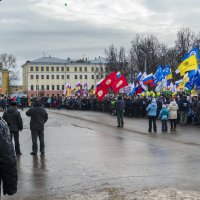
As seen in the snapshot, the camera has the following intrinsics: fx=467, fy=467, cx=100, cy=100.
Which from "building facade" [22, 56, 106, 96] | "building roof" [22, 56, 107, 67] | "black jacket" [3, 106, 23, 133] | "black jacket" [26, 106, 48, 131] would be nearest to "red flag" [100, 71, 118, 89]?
"black jacket" [26, 106, 48, 131]

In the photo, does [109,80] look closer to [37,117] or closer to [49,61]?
[37,117]

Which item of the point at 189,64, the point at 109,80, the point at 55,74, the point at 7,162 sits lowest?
the point at 7,162

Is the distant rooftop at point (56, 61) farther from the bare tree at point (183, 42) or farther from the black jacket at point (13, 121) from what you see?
the black jacket at point (13, 121)

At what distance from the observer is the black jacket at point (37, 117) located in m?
14.2

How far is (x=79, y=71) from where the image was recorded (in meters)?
156

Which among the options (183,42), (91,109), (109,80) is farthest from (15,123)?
(183,42)

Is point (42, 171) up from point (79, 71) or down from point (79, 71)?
down

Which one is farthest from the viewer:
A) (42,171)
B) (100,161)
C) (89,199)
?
(100,161)

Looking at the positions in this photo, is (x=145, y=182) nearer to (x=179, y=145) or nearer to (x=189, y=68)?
(x=179, y=145)

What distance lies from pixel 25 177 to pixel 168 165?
3.53 metres

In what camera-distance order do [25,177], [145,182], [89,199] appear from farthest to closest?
1. [25,177]
2. [145,182]
3. [89,199]

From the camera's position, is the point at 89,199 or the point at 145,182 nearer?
the point at 89,199

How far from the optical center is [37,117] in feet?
46.8

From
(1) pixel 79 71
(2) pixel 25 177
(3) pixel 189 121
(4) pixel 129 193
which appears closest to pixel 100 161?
(2) pixel 25 177
